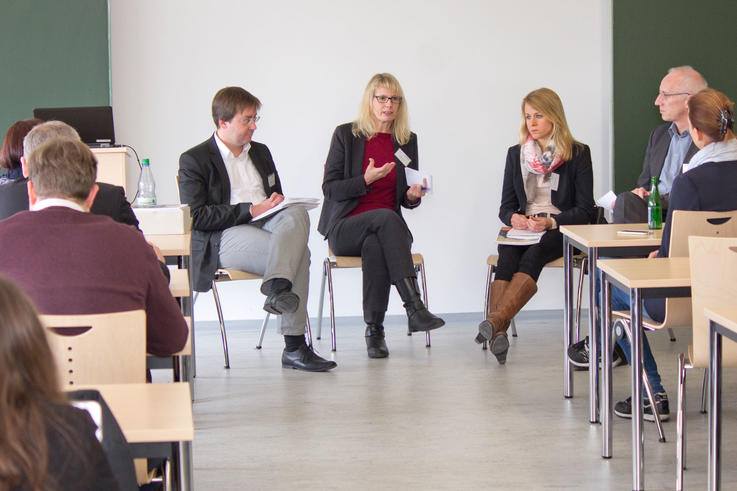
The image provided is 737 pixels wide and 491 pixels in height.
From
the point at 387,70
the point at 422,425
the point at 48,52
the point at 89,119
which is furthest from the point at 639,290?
the point at 48,52

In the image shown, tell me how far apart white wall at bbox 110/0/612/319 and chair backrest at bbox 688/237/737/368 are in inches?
125

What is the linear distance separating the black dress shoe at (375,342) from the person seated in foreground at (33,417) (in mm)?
Result: 3565

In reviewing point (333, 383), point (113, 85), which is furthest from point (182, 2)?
point (333, 383)

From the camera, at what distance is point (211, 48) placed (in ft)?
17.7

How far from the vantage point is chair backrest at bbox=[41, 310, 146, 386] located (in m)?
1.78

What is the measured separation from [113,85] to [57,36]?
0.45 meters

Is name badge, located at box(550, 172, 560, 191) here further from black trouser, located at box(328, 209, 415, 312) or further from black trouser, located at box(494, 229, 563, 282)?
black trouser, located at box(328, 209, 415, 312)

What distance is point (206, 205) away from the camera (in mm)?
4441

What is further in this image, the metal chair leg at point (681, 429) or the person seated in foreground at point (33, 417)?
the metal chair leg at point (681, 429)

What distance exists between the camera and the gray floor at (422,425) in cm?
288

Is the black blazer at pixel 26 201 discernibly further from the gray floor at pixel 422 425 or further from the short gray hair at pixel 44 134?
the gray floor at pixel 422 425

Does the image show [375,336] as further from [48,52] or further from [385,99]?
[48,52]

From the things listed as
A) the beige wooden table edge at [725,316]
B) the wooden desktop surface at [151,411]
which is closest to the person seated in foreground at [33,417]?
the wooden desktop surface at [151,411]

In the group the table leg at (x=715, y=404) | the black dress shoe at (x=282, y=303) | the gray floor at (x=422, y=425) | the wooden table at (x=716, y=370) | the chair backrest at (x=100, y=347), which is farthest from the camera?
the black dress shoe at (x=282, y=303)
